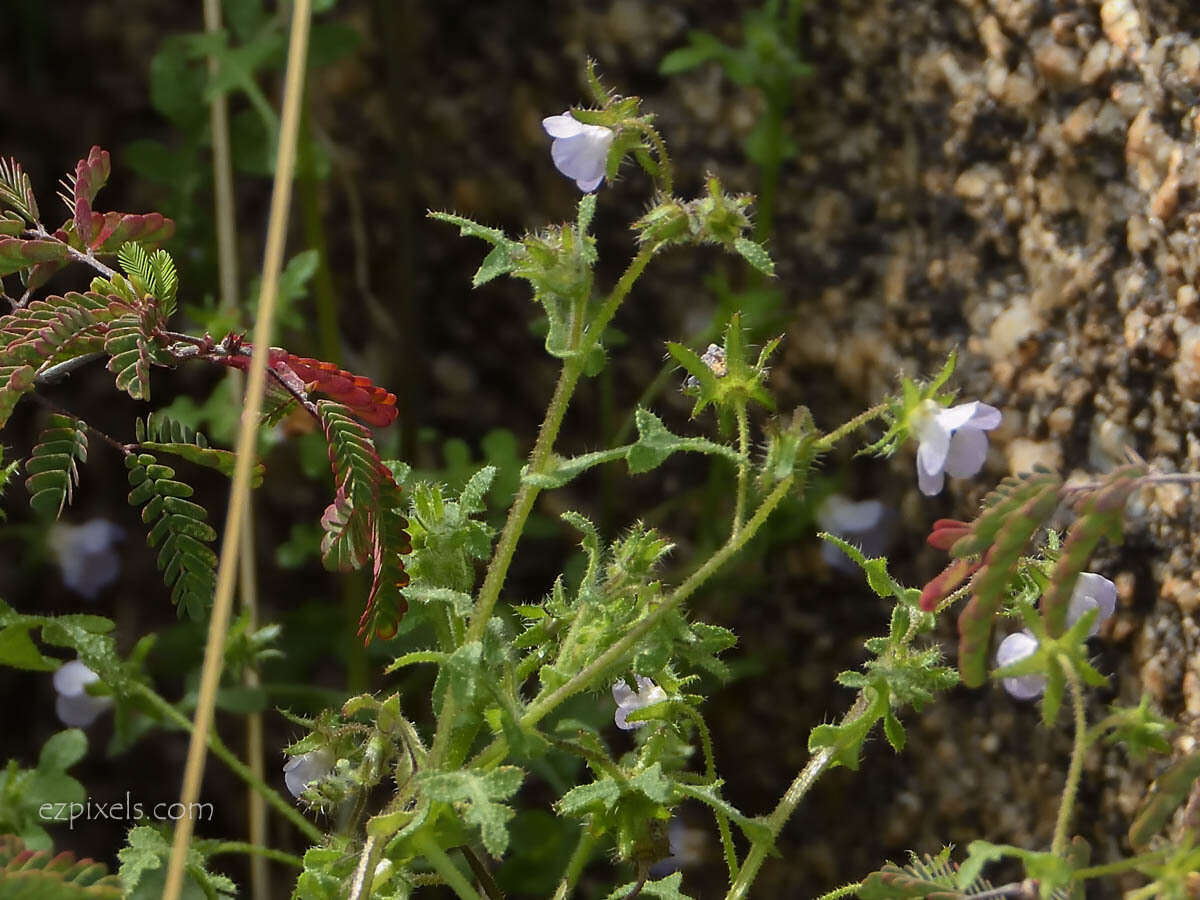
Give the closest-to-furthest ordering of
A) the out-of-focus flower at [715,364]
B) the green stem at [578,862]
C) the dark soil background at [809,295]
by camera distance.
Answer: the out-of-focus flower at [715,364] < the green stem at [578,862] < the dark soil background at [809,295]

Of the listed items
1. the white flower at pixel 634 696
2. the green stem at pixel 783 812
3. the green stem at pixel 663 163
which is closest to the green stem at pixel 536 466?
the green stem at pixel 663 163

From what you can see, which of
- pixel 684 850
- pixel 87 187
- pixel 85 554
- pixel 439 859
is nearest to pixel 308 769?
pixel 439 859

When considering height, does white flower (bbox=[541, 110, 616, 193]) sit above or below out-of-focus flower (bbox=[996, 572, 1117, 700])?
above

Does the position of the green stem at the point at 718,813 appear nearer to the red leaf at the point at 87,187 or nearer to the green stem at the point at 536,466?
the green stem at the point at 536,466

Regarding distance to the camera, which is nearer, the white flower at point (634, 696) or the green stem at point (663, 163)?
the green stem at point (663, 163)

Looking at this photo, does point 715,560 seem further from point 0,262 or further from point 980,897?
point 0,262

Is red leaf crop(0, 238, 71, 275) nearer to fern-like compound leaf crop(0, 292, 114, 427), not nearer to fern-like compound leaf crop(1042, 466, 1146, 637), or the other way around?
fern-like compound leaf crop(0, 292, 114, 427)

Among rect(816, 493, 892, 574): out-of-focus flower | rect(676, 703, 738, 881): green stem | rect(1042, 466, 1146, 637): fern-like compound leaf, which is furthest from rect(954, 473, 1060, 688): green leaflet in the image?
rect(816, 493, 892, 574): out-of-focus flower
